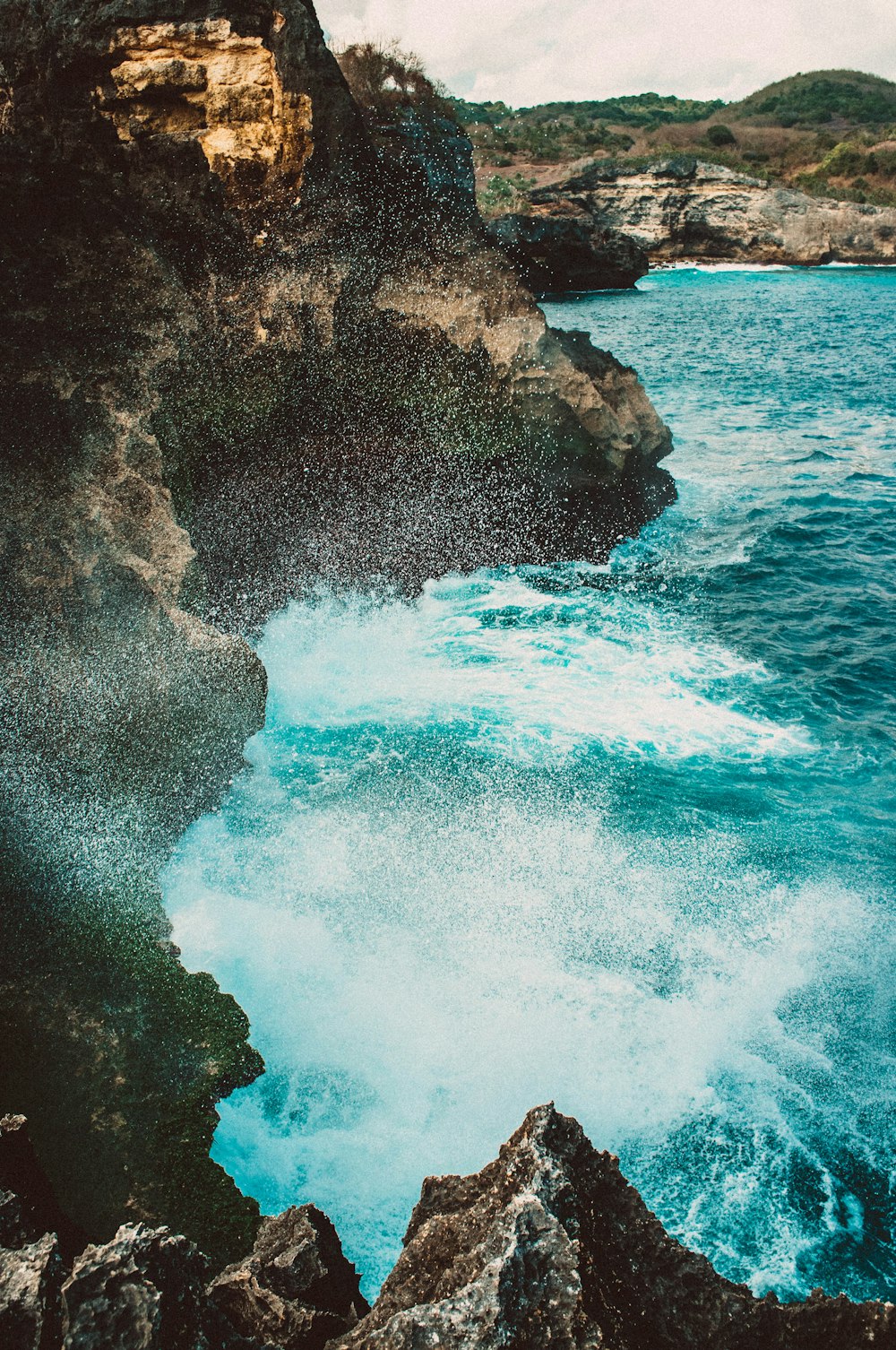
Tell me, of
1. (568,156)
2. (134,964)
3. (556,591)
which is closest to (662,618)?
(556,591)

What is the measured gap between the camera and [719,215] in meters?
67.7

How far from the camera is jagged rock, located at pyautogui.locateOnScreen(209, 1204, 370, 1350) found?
3.69 meters

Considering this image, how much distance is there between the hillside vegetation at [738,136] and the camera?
7694 cm

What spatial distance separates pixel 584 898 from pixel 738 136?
11492cm

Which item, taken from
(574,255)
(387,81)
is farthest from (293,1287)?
(574,255)

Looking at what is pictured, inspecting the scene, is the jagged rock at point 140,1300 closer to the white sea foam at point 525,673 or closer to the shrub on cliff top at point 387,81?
the white sea foam at point 525,673

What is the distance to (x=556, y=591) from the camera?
14.3 meters

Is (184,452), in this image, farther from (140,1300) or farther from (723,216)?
(723,216)

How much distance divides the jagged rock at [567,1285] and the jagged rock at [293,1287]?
382 millimetres

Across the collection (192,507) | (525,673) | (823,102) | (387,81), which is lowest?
(525,673)

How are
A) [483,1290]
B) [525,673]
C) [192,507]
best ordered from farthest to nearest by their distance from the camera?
[525,673] < [192,507] < [483,1290]

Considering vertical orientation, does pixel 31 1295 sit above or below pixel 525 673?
below

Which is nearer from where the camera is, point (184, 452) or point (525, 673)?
point (184, 452)

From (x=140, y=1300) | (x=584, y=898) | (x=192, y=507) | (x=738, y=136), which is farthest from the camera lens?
(x=738, y=136)
